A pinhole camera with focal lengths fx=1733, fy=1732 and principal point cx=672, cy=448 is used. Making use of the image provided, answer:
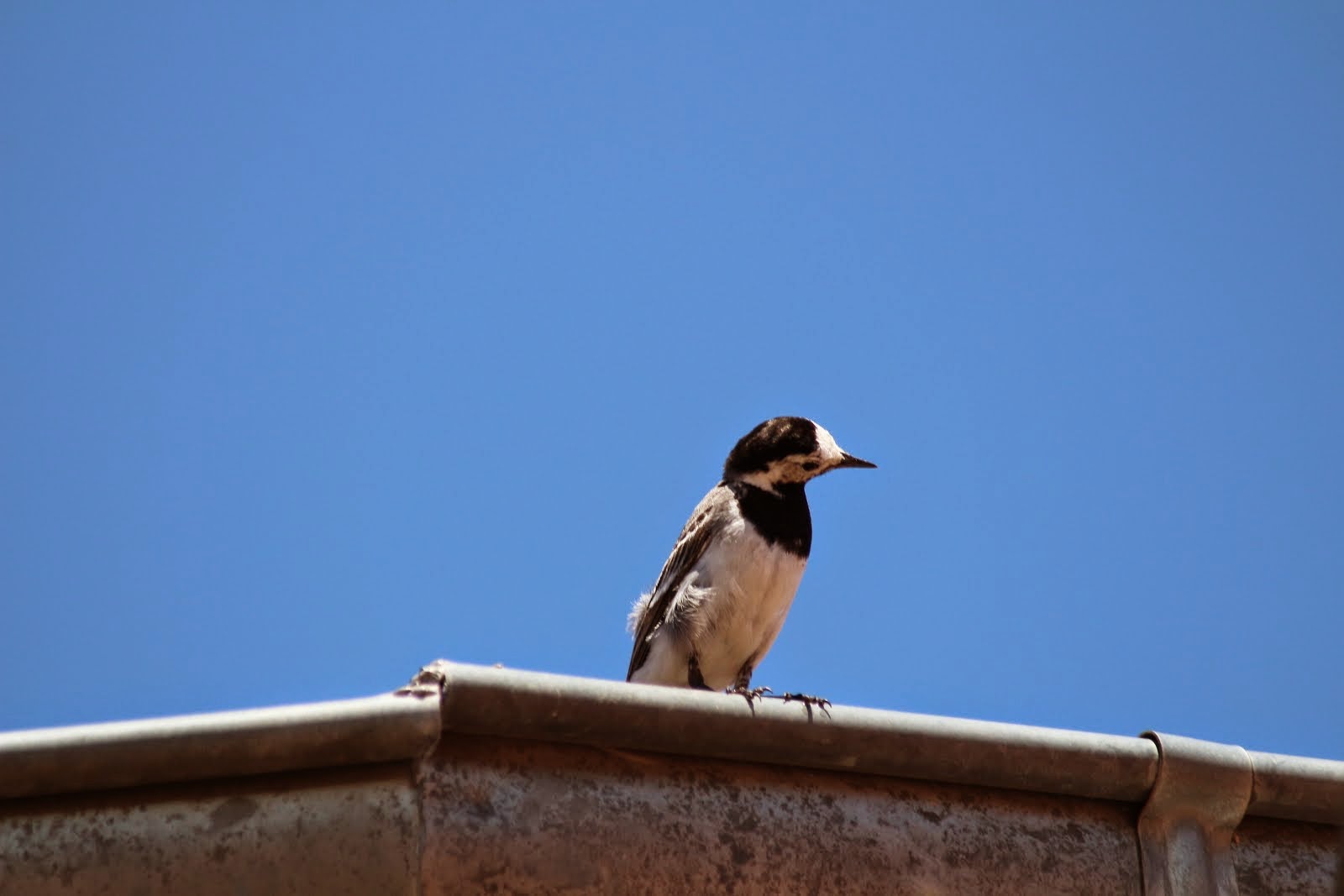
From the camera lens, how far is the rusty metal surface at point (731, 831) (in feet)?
14.1

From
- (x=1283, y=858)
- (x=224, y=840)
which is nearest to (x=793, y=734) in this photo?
(x=224, y=840)

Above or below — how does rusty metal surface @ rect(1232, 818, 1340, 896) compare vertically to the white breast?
below

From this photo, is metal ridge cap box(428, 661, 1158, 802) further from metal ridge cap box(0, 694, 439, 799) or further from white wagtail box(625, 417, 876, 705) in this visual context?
white wagtail box(625, 417, 876, 705)

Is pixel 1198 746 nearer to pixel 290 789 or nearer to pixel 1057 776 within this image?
pixel 1057 776

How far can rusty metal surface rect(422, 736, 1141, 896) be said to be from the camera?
14.1ft

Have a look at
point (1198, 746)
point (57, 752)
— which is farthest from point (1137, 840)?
point (57, 752)

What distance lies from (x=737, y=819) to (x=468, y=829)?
0.74 metres

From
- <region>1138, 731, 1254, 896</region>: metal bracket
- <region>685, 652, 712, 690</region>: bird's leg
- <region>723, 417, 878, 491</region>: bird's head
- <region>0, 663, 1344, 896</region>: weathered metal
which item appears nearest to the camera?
<region>0, 663, 1344, 896</region>: weathered metal

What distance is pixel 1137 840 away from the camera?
4.95 m

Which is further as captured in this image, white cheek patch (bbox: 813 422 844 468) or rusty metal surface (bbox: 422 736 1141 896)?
white cheek patch (bbox: 813 422 844 468)

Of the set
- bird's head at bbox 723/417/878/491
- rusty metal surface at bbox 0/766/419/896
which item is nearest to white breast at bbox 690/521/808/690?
bird's head at bbox 723/417/878/491

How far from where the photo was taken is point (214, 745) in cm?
402

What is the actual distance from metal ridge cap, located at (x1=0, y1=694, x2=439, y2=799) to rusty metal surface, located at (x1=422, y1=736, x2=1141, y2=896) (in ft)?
0.66

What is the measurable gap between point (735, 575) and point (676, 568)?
16.5 inches
